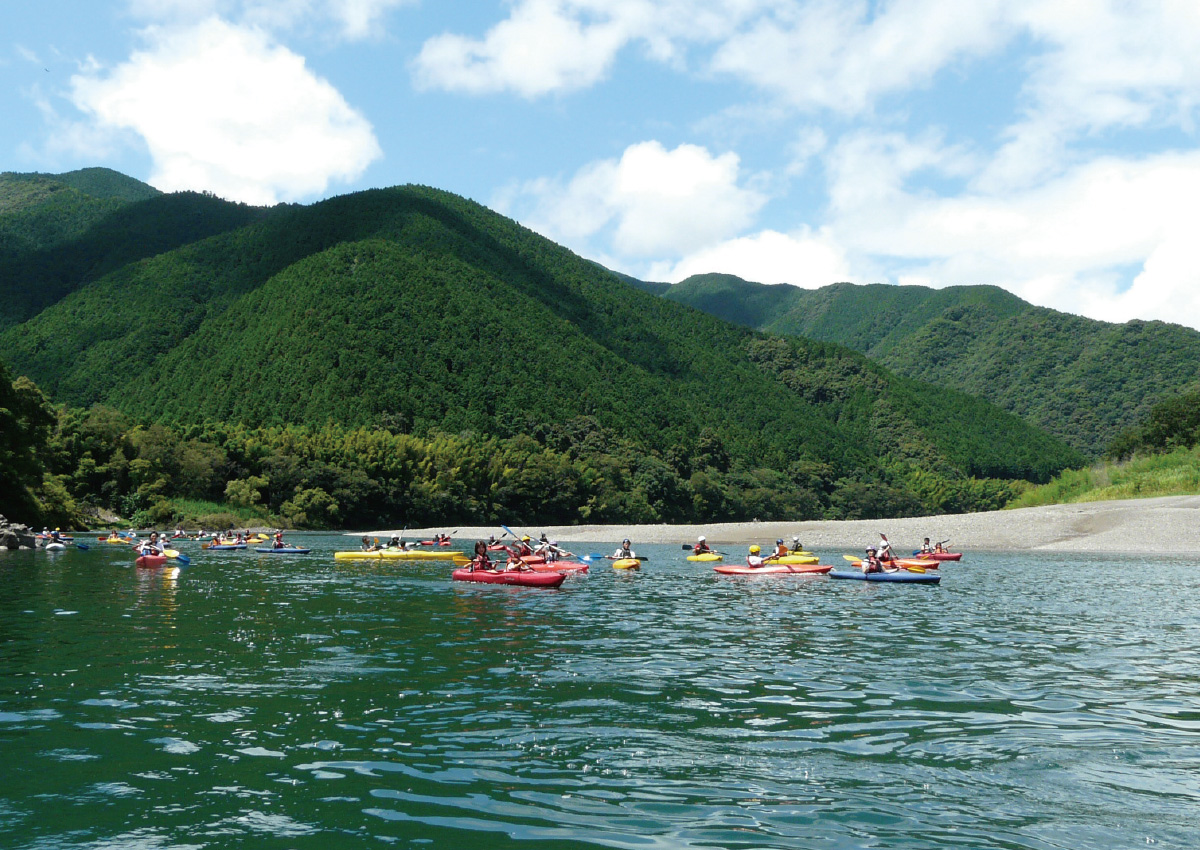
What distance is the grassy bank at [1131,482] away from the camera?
7256cm

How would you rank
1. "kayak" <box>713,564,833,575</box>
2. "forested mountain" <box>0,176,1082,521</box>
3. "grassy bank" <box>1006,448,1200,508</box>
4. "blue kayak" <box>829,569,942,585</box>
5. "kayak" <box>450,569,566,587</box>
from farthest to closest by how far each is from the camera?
"forested mountain" <box>0,176,1082,521</box> < "grassy bank" <box>1006,448,1200,508</box> < "kayak" <box>713,564,833,575</box> < "blue kayak" <box>829,569,942,585</box> < "kayak" <box>450,569,566,587</box>

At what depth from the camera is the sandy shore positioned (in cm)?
5703

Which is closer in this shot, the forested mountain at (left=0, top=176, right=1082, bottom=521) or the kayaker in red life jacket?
the kayaker in red life jacket

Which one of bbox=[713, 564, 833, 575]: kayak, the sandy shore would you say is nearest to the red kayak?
bbox=[713, 564, 833, 575]: kayak

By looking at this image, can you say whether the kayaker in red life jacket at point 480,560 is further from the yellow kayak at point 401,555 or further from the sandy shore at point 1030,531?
the sandy shore at point 1030,531

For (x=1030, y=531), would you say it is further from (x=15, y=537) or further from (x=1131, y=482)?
(x=15, y=537)

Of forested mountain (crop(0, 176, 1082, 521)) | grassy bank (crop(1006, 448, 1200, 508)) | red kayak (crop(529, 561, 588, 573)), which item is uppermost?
forested mountain (crop(0, 176, 1082, 521))

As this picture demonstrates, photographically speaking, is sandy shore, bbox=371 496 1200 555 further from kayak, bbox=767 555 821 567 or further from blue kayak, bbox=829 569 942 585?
blue kayak, bbox=829 569 942 585

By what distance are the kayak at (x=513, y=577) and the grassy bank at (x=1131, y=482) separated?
54079mm

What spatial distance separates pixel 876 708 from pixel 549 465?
4230 inches

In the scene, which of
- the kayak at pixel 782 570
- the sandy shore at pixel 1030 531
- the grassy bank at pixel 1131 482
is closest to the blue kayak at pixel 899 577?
the kayak at pixel 782 570

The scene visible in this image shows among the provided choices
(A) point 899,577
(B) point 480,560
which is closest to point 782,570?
(A) point 899,577

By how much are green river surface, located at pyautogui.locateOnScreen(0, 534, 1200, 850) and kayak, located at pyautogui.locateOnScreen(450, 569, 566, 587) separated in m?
6.91

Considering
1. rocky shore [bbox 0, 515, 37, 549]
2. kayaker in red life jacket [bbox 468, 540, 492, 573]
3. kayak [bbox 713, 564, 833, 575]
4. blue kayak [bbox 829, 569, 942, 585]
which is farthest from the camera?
rocky shore [bbox 0, 515, 37, 549]
